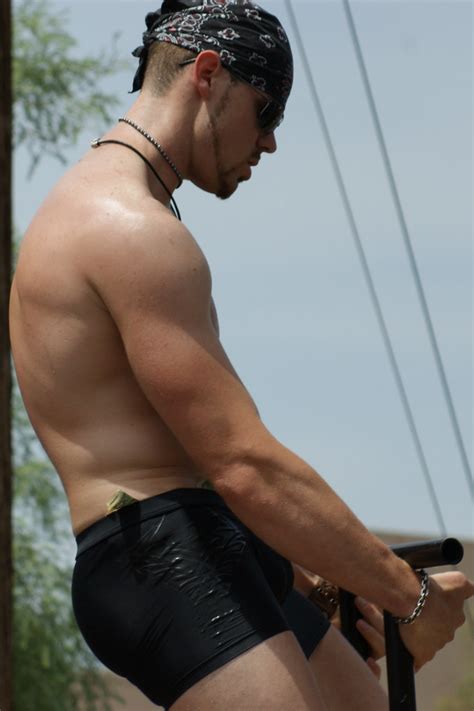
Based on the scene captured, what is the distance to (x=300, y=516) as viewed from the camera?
7.77ft

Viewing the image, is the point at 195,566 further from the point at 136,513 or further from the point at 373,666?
the point at 373,666

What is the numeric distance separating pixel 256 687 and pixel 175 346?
527mm

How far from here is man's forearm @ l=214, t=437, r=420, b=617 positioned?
236cm

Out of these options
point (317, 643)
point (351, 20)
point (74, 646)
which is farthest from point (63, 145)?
point (317, 643)

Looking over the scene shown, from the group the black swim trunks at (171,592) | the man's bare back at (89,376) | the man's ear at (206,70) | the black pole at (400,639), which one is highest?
the man's ear at (206,70)

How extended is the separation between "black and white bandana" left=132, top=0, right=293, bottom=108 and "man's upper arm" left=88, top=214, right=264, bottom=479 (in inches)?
15.3

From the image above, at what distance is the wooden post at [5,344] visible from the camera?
5.65 meters

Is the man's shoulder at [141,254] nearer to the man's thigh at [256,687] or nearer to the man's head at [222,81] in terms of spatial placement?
the man's head at [222,81]

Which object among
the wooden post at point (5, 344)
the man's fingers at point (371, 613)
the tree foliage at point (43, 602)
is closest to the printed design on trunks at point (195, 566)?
the man's fingers at point (371, 613)

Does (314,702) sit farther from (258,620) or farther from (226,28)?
(226,28)

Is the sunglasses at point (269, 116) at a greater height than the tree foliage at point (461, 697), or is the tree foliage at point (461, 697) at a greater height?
the sunglasses at point (269, 116)

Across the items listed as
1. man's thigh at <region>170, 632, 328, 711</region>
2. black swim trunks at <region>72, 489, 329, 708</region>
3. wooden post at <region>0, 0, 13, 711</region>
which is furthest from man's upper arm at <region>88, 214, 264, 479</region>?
wooden post at <region>0, 0, 13, 711</region>

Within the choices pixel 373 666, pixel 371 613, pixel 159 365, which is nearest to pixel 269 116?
pixel 159 365

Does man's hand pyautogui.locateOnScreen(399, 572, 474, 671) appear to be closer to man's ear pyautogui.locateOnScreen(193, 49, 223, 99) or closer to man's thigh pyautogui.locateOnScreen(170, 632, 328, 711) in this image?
man's thigh pyautogui.locateOnScreen(170, 632, 328, 711)
